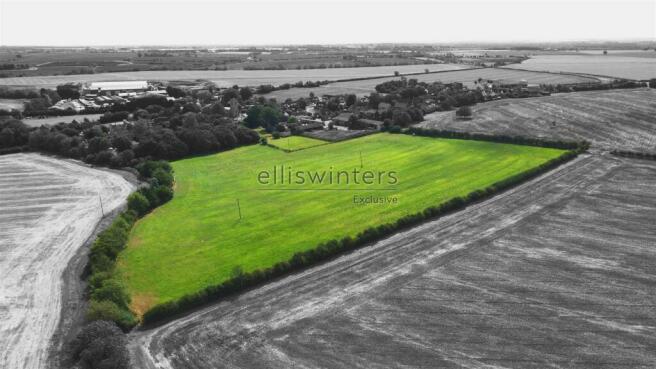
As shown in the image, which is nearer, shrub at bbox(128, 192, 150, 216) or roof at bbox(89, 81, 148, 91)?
shrub at bbox(128, 192, 150, 216)

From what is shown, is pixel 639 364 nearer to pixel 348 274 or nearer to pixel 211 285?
pixel 348 274

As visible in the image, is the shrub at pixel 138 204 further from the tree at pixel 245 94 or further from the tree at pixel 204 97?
the tree at pixel 245 94

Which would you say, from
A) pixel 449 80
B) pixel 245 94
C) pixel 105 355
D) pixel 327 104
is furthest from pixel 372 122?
pixel 449 80

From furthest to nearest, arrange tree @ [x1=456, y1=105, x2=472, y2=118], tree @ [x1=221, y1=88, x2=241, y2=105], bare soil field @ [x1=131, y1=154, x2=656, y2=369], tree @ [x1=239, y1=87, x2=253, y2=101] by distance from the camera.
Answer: tree @ [x1=239, y1=87, x2=253, y2=101] < tree @ [x1=221, y1=88, x2=241, y2=105] < tree @ [x1=456, y1=105, x2=472, y2=118] < bare soil field @ [x1=131, y1=154, x2=656, y2=369]

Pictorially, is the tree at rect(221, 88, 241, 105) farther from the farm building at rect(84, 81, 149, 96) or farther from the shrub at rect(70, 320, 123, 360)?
the shrub at rect(70, 320, 123, 360)

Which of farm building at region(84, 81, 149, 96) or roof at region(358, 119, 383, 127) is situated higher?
farm building at region(84, 81, 149, 96)

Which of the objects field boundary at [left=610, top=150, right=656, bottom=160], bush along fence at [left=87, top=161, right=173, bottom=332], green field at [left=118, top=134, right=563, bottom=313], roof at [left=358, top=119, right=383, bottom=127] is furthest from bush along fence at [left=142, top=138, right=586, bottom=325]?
roof at [left=358, top=119, right=383, bottom=127]

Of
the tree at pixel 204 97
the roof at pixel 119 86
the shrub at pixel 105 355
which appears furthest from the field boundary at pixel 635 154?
the roof at pixel 119 86
